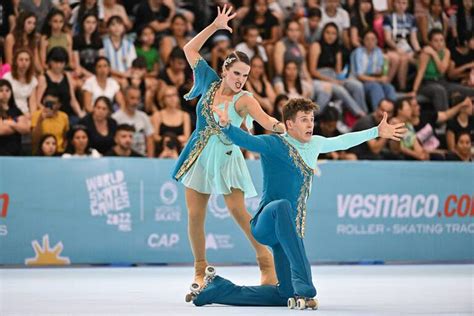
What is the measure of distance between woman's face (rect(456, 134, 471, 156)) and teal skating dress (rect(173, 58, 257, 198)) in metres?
5.98

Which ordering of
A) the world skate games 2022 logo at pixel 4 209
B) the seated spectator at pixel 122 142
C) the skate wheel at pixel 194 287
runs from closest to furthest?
the skate wheel at pixel 194 287, the world skate games 2022 logo at pixel 4 209, the seated spectator at pixel 122 142

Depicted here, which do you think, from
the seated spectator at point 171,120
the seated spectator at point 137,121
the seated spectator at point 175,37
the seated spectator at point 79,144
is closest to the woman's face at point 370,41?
the seated spectator at point 175,37

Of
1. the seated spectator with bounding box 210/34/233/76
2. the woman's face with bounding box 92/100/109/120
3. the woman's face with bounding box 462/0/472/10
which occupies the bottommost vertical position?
the woman's face with bounding box 92/100/109/120

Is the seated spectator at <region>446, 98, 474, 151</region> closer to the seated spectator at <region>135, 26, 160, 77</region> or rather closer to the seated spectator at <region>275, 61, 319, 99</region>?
the seated spectator at <region>275, 61, 319, 99</region>

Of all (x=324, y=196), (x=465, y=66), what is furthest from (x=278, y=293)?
(x=465, y=66)

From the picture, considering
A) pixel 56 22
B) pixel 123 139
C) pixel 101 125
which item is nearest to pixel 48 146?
pixel 101 125

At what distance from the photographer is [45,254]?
9695 millimetres

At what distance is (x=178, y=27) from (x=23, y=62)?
2040 millimetres

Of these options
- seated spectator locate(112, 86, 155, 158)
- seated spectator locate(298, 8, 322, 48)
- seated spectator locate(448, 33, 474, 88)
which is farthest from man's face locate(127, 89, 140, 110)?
seated spectator locate(448, 33, 474, 88)

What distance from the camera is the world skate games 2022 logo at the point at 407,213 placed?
1044cm

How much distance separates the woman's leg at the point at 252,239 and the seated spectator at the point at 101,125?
4.30m

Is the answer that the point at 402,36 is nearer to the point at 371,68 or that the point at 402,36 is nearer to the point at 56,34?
the point at 371,68

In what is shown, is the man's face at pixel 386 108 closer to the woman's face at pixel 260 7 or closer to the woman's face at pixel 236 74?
the woman's face at pixel 260 7

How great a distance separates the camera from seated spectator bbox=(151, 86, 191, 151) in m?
10.9
